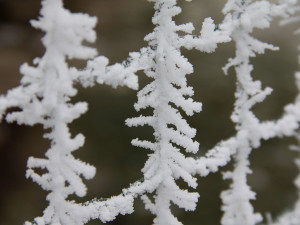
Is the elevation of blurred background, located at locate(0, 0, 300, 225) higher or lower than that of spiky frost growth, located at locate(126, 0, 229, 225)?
higher

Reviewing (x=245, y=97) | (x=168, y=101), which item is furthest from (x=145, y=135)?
(x=168, y=101)

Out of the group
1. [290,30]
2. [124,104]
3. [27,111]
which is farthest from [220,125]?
[27,111]

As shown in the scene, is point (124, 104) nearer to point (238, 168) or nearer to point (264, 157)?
point (264, 157)

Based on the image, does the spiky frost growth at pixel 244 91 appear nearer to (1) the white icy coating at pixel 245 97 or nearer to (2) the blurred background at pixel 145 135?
(1) the white icy coating at pixel 245 97

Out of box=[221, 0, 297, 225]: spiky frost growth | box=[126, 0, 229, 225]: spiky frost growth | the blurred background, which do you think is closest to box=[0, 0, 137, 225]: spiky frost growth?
box=[126, 0, 229, 225]: spiky frost growth

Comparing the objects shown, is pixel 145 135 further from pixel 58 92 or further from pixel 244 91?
pixel 58 92

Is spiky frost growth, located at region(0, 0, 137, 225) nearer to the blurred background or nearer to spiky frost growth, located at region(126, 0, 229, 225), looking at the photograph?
spiky frost growth, located at region(126, 0, 229, 225)
